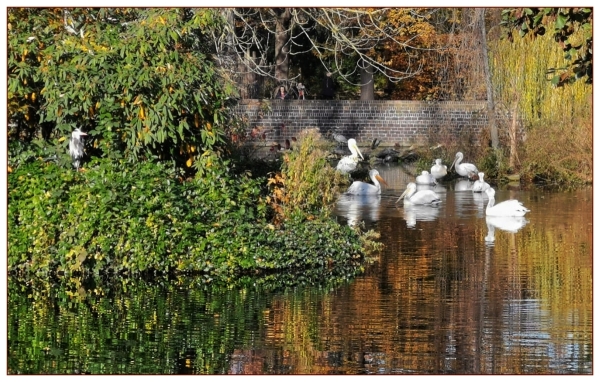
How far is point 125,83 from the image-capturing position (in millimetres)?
14102

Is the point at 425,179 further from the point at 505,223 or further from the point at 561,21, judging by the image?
the point at 561,21

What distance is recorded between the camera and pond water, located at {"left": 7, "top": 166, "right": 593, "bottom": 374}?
9.43 meters

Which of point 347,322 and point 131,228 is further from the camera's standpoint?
point 131,228

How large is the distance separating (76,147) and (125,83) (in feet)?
3.40

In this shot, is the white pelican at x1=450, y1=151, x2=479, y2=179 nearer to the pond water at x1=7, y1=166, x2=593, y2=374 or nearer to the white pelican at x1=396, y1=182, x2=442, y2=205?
the white pelican at x1=396, y1=182, x2=442, y2=205

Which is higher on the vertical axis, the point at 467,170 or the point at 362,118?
the point at 362,118

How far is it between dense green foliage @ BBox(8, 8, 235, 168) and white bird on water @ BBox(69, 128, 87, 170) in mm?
175

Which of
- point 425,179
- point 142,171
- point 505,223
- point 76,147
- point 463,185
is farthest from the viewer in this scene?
point 463,185

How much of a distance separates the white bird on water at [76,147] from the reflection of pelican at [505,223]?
20.2 feet

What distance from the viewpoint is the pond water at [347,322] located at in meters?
9.43

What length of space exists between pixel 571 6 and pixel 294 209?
557 centimetres

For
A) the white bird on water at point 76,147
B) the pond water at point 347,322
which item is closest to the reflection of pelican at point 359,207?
the pond water at point 347,322

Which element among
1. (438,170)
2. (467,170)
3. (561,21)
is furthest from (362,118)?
(561,21)

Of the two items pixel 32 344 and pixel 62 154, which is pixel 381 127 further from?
pixel 32 344
